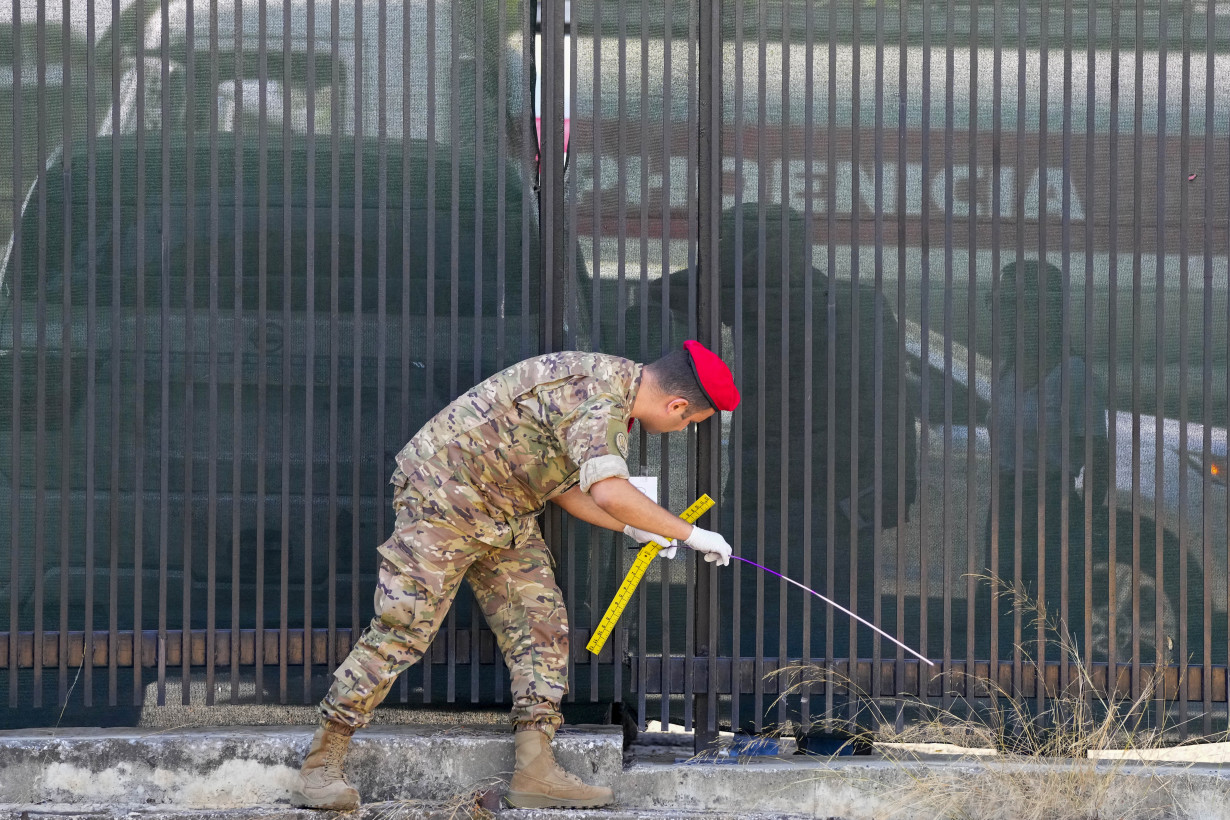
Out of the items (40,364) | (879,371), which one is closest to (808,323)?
(879,371)

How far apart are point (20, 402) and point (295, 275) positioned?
1051mm

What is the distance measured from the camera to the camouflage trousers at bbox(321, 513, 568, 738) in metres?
3.56

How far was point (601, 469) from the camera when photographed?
3.32 metres

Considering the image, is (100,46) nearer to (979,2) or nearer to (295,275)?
(295,275)

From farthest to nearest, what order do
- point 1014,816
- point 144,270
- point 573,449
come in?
point 144,270 < point 1014,816 < point 573,449

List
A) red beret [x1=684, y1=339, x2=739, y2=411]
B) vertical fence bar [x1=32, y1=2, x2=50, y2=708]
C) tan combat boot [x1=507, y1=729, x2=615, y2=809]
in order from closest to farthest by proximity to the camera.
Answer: red beret [x1=684, y1=339, x2=739, y2=411] < tan combat boot [x1=507, y1=729, x2=615, y2=809] < vertical fence bar [x1=32, y1=2, x2=50, y2=708]

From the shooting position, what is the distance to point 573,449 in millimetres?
3410

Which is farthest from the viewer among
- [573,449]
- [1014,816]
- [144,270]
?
[144,270]

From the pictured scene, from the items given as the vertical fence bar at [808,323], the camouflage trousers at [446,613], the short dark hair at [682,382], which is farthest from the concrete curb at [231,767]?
the short dark hair at [682,382]

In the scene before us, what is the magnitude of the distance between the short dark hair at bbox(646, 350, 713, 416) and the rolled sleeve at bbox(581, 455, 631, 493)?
1.13 ft

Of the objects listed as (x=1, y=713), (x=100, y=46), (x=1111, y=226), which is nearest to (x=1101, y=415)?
(x=1111, y=226)

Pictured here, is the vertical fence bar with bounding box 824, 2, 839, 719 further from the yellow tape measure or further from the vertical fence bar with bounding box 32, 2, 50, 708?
the vertical fence bar with bounding box 32, 2, 50, 708

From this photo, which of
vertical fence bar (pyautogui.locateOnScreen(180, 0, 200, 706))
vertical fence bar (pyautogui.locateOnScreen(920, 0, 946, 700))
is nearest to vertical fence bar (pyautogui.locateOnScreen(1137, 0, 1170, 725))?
vertical fence bar (pyautogui.locateOnScreen(920, 0, 946, 700))

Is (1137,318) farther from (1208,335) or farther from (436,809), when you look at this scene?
(436,809)
